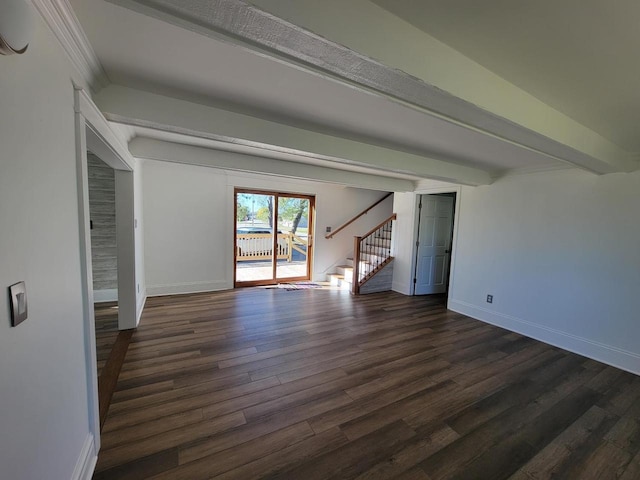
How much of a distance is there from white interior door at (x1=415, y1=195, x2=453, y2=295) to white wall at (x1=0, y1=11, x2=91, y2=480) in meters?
5.13

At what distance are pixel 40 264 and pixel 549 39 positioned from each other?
2319 mm

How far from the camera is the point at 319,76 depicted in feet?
4.23

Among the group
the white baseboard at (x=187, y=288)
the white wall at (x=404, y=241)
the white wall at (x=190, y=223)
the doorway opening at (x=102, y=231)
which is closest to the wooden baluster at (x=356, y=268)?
the white wall at (x=404, y=241)

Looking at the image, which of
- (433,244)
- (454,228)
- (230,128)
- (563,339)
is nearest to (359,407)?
(230,128)

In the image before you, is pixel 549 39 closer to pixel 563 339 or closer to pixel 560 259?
pixel 560 259

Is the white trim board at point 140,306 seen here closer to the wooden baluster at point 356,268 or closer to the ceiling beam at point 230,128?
the ceiling beam at point 230,128

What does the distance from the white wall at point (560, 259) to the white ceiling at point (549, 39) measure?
1820mm

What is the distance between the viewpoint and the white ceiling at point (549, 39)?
1027mm

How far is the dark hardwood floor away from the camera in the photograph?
1.62 metres

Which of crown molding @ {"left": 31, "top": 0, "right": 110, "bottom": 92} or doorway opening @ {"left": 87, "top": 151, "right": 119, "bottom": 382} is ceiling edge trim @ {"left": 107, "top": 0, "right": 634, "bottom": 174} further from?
doorway opening @ {"left": 87, "top": 151, "right": 119, "bottom": 382}

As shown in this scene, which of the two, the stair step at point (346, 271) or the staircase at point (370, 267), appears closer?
the staircase at point (370, 267)

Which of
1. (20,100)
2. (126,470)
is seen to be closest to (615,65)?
(20,100)

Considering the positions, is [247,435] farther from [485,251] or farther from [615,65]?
[485,251]

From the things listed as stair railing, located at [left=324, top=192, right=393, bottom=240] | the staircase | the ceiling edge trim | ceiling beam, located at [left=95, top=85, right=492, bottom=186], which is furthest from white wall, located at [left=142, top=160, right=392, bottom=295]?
the ceiling edge trim
